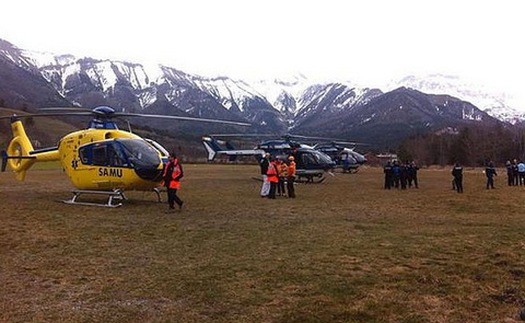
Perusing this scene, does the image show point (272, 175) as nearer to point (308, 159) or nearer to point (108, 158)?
point (108, 158)

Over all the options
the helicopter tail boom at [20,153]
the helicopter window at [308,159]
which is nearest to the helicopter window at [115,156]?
the helicopter tail boom at [20,153]

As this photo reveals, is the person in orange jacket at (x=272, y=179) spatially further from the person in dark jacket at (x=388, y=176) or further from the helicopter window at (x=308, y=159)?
the helicopter window at (x=308, y=159)

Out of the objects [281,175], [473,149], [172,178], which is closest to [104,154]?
[172,178]

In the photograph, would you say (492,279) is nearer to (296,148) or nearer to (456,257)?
(456,257)

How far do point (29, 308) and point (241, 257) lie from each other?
370 cm

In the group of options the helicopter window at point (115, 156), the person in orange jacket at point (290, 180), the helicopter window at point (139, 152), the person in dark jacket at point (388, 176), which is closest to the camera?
the helicopter window at point (139, 152)

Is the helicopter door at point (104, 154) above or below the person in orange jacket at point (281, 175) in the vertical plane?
above

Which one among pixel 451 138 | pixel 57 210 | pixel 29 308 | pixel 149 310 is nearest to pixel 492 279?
pixel 149 310

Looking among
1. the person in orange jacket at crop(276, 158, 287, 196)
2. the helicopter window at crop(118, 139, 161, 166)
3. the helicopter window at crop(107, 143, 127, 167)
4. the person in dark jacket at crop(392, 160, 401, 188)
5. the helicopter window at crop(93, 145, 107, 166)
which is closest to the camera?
the helicopter window at crop(118, 139, 161, 166)

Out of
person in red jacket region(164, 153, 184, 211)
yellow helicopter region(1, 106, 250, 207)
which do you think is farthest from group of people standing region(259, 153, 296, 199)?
person in red jacket region(164, 153, 184, 211)

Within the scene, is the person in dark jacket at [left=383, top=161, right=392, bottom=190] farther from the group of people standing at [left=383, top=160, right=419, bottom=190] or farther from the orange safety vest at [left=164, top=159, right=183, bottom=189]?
the orange safety vest at [left=164, top=159, right=183, bottom=189]

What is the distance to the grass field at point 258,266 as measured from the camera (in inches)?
237

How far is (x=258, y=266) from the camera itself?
821 centimetres

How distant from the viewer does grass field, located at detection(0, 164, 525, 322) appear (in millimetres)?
6031
